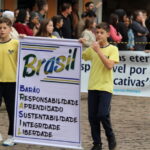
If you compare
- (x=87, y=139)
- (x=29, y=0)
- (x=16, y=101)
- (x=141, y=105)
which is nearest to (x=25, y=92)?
(x=16, y=101)

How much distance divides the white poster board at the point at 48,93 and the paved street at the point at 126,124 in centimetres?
49

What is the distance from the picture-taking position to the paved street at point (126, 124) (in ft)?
28.2

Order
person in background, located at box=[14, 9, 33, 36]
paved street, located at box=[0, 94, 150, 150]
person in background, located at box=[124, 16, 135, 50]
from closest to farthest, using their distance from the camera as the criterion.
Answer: paved street, located at box=[0, 94, 150, 150]
person in background, located at box=[14, 9, 33, 36]
person in background, located at box=[124, 16, 135, 50]

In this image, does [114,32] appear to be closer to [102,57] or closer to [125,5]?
[102,57]

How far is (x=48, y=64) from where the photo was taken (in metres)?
7.80

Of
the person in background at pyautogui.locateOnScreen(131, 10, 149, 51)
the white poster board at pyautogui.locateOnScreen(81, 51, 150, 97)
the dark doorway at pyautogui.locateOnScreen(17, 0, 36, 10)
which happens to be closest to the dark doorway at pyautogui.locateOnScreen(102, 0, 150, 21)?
the dark doorway at pyautogui.locateOnScreen(17, 0, 36, 10)

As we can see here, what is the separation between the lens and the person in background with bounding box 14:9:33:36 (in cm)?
1231

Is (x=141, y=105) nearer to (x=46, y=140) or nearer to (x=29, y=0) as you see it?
(x=46, y=140)

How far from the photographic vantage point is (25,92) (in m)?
7.97

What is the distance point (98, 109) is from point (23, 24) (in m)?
5.20

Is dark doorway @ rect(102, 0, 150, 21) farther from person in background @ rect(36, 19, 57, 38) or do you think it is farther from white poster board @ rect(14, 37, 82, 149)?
white poster board @ rect(14, 37, 82, 149)

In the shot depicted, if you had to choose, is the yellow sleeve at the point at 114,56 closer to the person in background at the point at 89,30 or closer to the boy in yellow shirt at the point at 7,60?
the boy in yellow shirt at the point at 7,60

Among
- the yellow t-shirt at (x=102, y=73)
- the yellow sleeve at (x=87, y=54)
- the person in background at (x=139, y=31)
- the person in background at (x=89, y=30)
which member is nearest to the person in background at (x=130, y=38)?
the person in background at (x=139, y=31)

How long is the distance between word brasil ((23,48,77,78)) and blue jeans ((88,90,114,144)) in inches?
18.2
